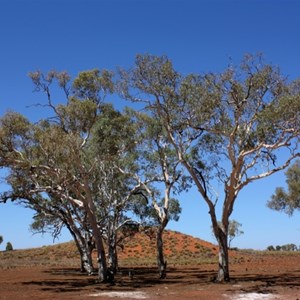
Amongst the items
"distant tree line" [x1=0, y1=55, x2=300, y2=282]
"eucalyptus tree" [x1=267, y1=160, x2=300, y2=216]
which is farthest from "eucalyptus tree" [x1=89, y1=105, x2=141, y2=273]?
"eucalyptus tree" [x1=267, y1=160, x2=300, y2=216]

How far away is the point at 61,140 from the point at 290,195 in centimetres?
3978

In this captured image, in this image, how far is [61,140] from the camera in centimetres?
2495

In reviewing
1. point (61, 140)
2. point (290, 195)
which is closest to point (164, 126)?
point (61, 140)

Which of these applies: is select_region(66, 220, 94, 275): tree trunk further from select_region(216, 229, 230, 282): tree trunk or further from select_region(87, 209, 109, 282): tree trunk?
select_region(216, 229, 230, 282): tree trunk

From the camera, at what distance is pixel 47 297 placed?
20.3m

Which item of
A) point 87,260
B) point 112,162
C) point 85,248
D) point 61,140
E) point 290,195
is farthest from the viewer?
point 290,195

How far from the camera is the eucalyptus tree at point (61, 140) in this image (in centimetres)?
2533

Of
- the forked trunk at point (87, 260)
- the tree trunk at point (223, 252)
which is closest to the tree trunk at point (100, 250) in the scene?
the tree trunk at point (223, 252)

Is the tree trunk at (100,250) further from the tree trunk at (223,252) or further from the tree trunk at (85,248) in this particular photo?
the tree trunk at (85,248)

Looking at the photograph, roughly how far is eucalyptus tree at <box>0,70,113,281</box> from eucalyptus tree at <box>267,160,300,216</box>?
3445 centimetres

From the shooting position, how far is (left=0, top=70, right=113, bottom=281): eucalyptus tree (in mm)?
25328

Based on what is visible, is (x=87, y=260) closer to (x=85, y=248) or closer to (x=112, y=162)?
(x=85, y=248)

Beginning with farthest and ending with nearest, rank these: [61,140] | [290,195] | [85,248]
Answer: [290,195] < [85,248] < [61,140]

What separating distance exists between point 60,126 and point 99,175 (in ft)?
23.6
